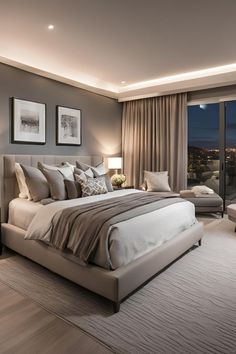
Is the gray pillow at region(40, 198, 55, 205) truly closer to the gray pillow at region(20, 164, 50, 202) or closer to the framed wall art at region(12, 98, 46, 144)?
the gray pillow at region(20, 164, 50, 202)

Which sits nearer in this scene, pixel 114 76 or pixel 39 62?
pixel 39 62

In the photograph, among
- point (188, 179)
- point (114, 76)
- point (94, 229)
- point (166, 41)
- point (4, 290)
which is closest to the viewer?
point (94, 229)

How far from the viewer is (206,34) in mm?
3396

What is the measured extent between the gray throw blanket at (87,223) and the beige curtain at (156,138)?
118 inches

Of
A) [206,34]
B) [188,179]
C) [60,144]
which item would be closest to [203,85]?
[206,34]

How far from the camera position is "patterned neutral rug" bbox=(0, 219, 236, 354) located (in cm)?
182

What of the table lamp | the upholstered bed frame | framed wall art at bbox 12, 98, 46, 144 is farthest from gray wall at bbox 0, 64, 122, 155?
the upholstered bed frame

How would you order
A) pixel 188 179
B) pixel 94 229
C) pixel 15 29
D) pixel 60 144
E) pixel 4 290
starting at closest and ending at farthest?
pixel 94 229 → pixel 4 290 → pixel 15 29 → pixel 60 144 → pixel 188 179

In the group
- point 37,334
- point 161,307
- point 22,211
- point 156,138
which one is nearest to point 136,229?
point 161,307

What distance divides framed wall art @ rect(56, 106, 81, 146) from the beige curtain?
165 centimetres

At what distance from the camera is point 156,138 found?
6062mm

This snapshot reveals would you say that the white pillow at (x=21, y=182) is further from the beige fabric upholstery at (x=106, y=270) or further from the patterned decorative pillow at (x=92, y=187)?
the patterned decorative pillow at (x=92, y=187)

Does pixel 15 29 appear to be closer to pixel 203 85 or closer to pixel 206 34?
pixel 206 34

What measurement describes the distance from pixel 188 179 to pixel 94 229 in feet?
13.7
